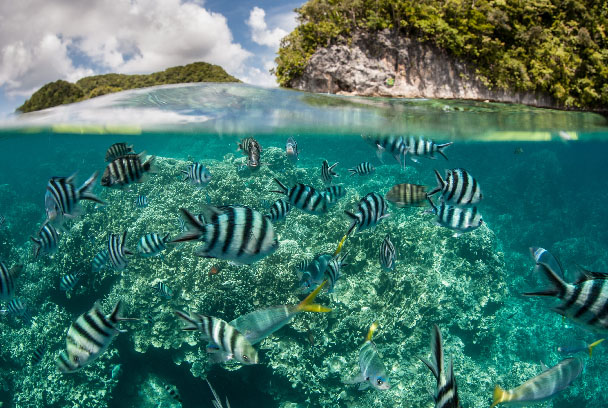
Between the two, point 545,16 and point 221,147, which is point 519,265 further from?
point 221,147

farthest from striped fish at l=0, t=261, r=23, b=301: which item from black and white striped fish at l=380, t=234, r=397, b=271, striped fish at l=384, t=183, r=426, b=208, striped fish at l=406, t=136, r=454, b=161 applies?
striped fish at l=406, t=136, r=454, b=161

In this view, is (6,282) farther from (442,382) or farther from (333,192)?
(442,382)

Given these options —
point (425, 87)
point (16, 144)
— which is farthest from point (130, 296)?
point (16, 144)

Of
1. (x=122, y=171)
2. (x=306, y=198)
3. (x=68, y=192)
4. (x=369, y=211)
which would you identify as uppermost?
(x=122, y=171)

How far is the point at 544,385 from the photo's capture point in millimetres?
3266

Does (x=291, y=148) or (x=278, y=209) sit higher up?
(x=291, y=148)

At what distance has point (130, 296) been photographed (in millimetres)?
9727

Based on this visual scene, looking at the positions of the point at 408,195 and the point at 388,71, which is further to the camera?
the point at 388,71

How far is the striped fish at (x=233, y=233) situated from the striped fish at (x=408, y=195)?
3009mm

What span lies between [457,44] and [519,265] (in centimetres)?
1106

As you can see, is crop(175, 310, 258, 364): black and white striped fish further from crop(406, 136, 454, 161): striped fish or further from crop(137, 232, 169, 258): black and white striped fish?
crop(406, 136, 454, 161): striped fish

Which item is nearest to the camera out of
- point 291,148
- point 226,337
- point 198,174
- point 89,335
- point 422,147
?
point 226,337

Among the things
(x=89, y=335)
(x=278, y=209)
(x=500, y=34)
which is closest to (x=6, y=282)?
(x=89, y=335)

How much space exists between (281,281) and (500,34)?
38.3 feet
